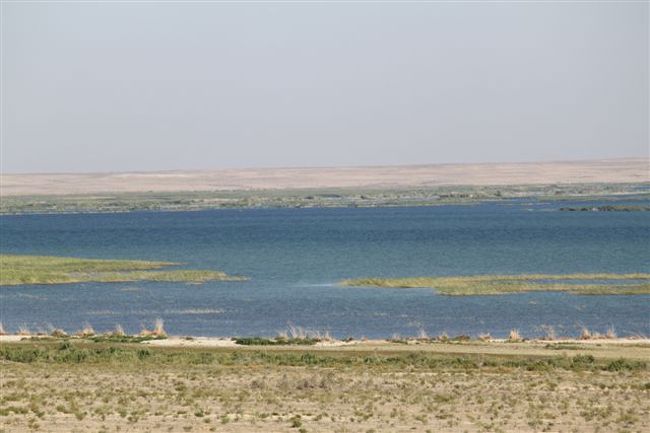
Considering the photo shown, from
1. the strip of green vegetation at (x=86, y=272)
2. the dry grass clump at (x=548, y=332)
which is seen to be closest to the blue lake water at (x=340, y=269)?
the dry grass clump at (x=548, y=332)

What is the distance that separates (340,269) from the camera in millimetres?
87125

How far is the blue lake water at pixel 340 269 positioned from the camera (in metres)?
53.8

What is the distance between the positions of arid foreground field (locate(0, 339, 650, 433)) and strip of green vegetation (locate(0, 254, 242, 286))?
122 ft

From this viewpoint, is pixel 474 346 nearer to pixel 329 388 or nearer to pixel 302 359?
pixel 302 359

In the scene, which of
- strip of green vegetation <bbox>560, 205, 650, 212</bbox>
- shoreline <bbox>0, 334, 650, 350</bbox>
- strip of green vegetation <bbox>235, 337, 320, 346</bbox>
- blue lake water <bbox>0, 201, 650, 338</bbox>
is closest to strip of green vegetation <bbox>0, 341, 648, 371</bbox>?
shoreline <bbox>0, 334, 650, 350</bbox>

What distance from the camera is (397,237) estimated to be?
12912 centimetres

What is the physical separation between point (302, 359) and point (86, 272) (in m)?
50.0

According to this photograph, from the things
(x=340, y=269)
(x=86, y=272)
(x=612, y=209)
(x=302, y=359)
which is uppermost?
(x=302, y=359)

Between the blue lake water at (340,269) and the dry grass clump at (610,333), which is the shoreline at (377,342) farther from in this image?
the blue lake water at (340,269)

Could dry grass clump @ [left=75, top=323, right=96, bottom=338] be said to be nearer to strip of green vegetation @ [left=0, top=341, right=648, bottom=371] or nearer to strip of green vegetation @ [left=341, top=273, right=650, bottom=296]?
strip of green vegetation @ [left=0, top=341, right=648, bottom=371]

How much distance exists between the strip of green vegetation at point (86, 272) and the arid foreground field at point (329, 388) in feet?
122

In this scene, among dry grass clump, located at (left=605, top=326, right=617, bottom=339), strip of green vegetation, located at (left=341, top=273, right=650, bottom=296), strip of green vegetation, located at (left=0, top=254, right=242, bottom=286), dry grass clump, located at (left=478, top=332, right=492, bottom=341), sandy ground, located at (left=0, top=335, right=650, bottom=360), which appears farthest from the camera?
strip of green vegetation, located at (left=0, top=254, right=242, bottom=286)

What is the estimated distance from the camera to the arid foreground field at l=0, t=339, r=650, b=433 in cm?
2562

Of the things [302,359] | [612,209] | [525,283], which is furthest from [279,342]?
[612,209]
